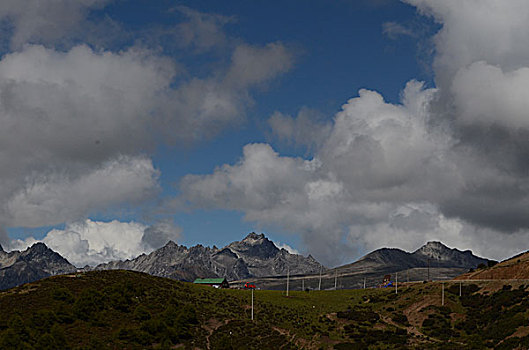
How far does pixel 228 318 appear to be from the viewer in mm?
112062

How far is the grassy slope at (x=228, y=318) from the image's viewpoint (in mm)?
84062

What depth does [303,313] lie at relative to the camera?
13088cm

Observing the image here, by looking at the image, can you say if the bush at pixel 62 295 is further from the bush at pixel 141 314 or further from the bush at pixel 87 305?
the bush at pixel 141 314

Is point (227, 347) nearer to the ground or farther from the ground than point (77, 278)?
nearer to the ground

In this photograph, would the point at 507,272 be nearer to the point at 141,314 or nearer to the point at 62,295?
the point at 141,314

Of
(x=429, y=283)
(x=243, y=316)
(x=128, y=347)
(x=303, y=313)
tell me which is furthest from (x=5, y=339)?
(x=429, y=283)

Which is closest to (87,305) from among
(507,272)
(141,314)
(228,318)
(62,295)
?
(62,295)

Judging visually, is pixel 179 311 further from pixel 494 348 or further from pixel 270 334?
pixel 494 348

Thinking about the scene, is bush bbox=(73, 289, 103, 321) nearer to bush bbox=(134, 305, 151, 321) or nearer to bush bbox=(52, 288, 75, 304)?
bush bbox=(52, 288, 75, 304)

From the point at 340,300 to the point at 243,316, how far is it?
161ft

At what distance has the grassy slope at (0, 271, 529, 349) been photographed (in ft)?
276

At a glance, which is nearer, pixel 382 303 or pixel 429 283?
pixel 382 303

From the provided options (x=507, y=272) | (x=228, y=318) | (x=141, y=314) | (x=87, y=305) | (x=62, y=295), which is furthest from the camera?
(x=507, y=272)

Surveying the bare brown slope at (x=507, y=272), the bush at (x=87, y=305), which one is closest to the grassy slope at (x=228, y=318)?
the bush at (x=87, y=305)
